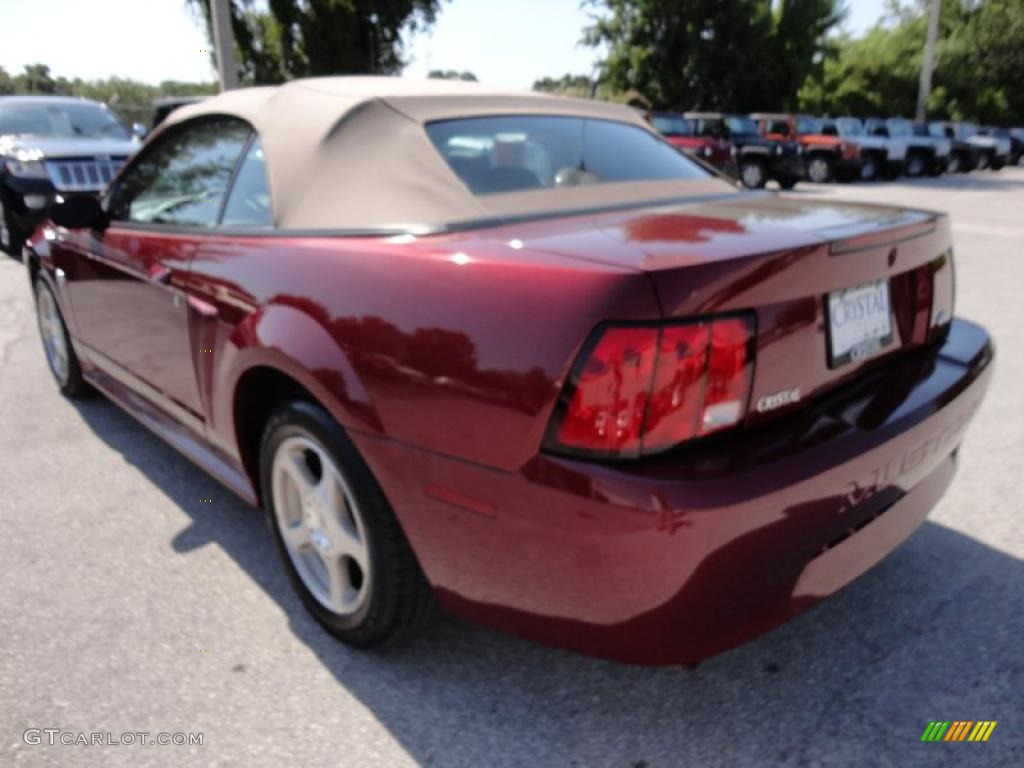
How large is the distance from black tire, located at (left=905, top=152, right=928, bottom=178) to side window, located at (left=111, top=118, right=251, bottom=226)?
78.5 feet

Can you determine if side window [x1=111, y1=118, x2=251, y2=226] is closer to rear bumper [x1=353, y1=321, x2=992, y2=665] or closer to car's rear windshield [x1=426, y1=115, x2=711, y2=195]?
car's rear windshield [x1=426, y1=115, x2=711, y2=195]

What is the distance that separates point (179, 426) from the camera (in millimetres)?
3068

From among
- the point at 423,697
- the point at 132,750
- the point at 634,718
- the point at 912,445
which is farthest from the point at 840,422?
the point at 132,750

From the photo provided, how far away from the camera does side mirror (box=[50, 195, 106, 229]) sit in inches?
130

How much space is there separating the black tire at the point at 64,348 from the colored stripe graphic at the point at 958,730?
12.8 ft

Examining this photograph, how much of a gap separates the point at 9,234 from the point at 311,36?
19119 mm

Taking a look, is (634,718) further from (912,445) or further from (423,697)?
(912,445)

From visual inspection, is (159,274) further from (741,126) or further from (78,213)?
(741,126)

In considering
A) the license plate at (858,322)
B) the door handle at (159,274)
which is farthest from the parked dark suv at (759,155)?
the license plate at (858,322)

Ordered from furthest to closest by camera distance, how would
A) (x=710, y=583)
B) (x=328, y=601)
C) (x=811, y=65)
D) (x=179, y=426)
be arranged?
(x=811, y=65) < (x=179, y=426) < (x=328, y=601) < (x=710, y=583)

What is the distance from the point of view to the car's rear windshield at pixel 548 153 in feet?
7.78

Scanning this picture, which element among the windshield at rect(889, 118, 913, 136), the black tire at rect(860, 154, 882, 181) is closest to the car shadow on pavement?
the black tire at rect(860, 154, 882, 181)

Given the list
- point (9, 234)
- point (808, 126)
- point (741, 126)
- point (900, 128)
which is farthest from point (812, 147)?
point (9, 234)

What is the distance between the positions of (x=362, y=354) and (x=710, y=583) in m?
0.94
